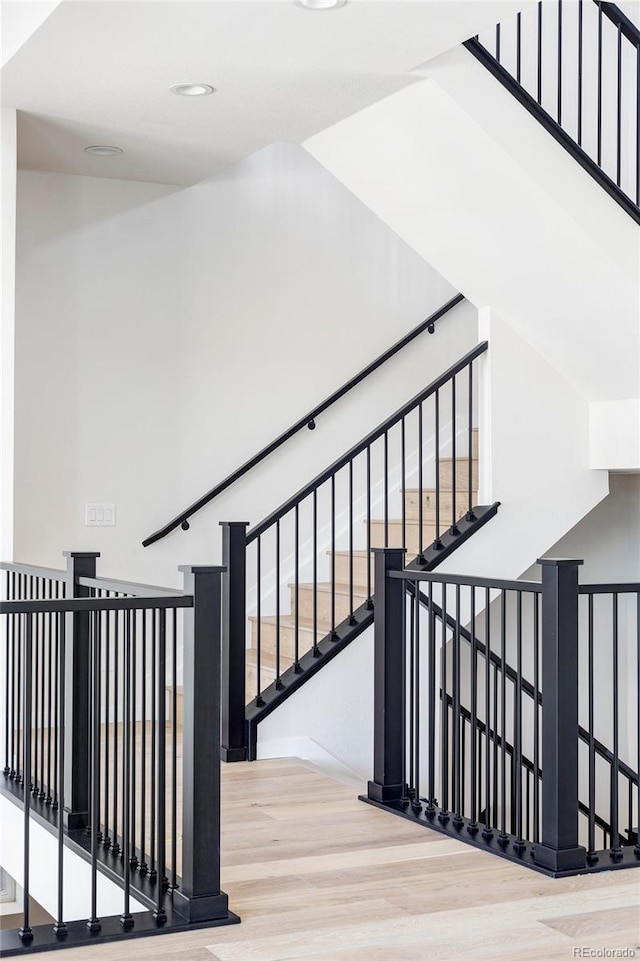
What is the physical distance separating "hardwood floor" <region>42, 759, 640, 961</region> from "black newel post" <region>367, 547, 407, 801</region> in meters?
0.16

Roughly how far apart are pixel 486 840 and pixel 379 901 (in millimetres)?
694

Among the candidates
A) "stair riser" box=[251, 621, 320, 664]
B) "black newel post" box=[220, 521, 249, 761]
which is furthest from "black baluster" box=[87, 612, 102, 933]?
"stair riser" box=[251, 621, 320, 664]

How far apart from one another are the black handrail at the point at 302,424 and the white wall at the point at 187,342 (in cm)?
7

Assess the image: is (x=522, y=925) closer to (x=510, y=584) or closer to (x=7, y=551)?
(x=510, y=584)

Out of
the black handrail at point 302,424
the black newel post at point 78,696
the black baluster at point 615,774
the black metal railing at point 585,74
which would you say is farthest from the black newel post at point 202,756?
the black metal railing at point 585,74

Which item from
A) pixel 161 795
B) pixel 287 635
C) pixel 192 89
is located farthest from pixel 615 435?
pixel 161 795

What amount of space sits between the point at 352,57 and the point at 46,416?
99.9 inches

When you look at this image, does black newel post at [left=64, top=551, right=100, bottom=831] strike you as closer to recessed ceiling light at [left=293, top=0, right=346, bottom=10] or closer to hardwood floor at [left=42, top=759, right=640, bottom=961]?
hardwood floor at [left=42, top=759, right=640, bottom=961]

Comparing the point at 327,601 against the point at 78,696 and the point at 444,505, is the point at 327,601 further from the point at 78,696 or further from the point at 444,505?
the point at 78,696

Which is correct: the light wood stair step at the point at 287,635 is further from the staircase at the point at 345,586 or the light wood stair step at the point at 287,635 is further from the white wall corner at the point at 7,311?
the white wall corner at the point at 7,311

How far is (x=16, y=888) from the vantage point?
16.9 feet

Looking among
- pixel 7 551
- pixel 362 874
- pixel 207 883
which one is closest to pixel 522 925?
pixel 362 874

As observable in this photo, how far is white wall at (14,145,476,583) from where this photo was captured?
18.9ft

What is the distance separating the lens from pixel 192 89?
4.45 m
